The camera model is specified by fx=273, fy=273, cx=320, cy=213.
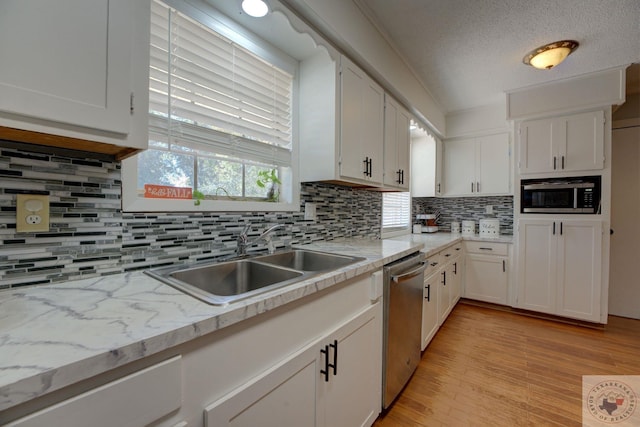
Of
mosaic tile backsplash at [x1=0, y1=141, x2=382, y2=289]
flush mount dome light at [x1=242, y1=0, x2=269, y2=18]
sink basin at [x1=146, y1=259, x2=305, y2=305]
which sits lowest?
sink basin at [x1=146, y1=259, x2=305, y2=305]

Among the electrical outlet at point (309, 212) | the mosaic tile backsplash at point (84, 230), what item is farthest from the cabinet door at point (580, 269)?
the mosaic tile backsplash at point (84, 230)

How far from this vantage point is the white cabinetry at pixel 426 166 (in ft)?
11.9

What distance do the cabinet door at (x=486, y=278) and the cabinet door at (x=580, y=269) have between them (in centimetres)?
49

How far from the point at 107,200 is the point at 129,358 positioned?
30.0 inches

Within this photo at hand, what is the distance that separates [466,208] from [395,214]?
1234 mm

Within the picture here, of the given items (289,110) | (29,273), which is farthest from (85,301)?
(289,110)

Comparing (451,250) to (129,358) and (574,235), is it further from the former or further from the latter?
(129,358)

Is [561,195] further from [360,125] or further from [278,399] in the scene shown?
[278,399]

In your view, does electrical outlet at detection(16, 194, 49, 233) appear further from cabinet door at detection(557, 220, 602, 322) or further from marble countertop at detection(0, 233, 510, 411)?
cabinet door at detection(557, 220, 602, 322)

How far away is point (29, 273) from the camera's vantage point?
2.92ft

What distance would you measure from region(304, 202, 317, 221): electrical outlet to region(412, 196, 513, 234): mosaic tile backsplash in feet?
7.75

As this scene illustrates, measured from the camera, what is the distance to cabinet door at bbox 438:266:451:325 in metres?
2.54

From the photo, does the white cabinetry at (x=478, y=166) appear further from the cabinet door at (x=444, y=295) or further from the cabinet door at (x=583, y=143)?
the cabinet door at (x=444, y=295)

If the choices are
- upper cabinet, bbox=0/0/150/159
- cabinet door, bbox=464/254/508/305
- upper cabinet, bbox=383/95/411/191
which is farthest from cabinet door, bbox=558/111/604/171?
upper cabinet, bbox=0/0/150/159
